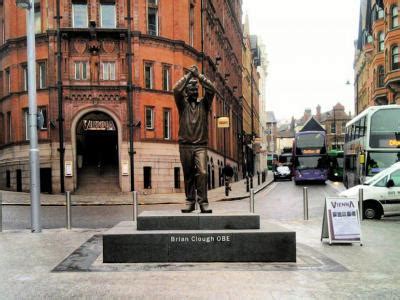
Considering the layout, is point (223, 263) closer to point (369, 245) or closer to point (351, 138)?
point (369, 245)

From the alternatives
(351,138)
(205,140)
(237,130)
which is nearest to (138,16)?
(351,138)

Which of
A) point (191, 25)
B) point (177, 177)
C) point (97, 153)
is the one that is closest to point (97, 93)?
point (97, 153)

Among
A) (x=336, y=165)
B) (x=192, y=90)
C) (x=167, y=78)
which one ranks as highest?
(x=167, y=78)

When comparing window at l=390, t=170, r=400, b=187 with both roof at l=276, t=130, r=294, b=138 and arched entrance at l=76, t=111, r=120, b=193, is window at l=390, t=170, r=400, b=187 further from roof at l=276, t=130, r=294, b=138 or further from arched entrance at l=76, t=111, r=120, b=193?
roof at l=276, t=130, r=294, b=138

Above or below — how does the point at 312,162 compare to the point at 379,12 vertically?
below

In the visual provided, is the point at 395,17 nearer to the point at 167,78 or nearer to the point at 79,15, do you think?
the point at 167,78

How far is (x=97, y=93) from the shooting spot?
33.0 metres

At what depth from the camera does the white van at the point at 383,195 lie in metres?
17.3

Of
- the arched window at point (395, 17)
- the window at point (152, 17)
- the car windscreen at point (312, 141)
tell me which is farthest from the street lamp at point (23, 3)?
the arched window at point (395, 17)

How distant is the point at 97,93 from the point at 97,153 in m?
4.85

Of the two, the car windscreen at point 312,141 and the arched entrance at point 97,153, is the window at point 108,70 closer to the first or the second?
the arched entrance at point 97,153

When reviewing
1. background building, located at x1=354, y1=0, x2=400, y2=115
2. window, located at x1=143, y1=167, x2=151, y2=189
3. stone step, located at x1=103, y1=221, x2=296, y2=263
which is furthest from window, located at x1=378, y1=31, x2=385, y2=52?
stone step, located at x1=103, y1=221, x2=296, y2=263

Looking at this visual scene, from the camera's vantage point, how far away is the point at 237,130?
68375 mm

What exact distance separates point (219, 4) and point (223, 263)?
46660 mm
